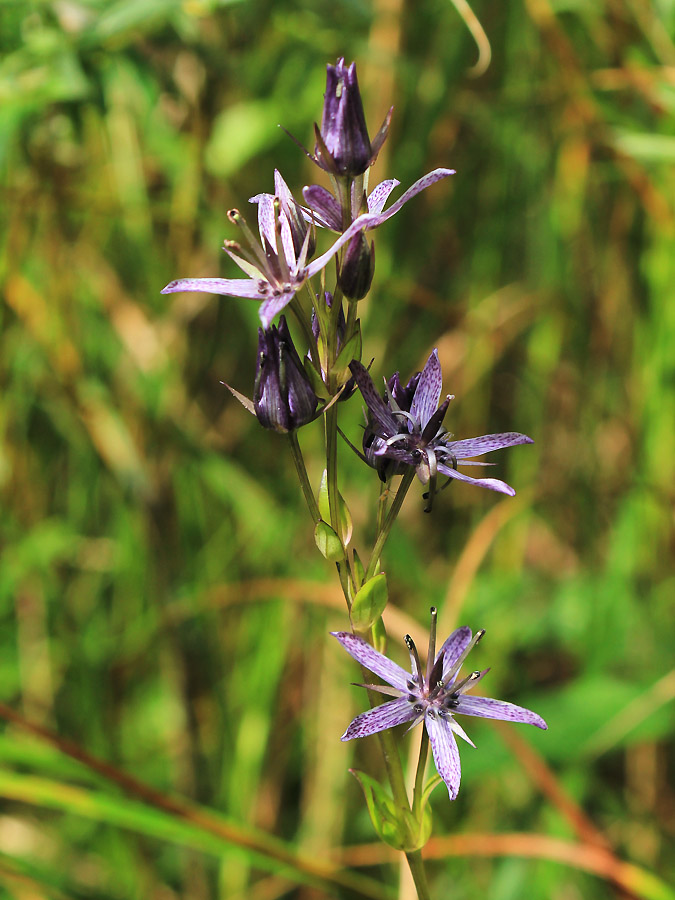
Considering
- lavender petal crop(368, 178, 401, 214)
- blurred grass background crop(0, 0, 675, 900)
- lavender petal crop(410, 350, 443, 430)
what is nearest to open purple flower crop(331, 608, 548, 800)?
lavender petal crop(410, 350, 443, 430)

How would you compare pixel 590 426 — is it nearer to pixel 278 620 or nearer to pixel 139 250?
pixel 278 620

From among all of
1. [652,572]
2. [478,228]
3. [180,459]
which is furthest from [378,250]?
[652,572]

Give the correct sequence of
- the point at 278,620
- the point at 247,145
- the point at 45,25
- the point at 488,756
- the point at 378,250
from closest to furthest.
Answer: the point at 45,25 < the point at 488,756 < the point at 247,145 < the point at 278,620 < the point at 378,250

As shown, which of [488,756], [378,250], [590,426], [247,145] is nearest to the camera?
[488,756]

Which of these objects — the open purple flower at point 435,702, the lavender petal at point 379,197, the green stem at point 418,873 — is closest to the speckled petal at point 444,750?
the open purple flower at point 435,702

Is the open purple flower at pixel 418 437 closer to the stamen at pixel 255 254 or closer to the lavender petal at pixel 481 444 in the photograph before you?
the lavender petal at pixel 481 444

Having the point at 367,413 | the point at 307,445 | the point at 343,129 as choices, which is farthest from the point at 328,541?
the point at 307,445

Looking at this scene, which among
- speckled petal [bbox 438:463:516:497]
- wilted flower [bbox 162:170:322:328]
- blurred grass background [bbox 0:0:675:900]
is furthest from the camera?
blurred grass background [bbox 0:0:675:900]

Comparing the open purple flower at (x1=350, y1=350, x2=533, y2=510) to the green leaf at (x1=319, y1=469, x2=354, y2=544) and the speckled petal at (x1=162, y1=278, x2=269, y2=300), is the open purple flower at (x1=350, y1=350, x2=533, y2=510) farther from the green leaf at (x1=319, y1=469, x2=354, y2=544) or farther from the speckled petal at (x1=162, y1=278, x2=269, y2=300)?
the speckled petal at (x1=162, y1=278, x2=269, y2=300)
